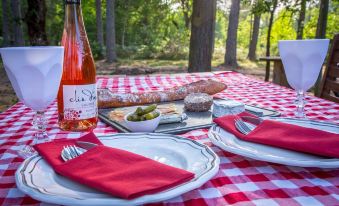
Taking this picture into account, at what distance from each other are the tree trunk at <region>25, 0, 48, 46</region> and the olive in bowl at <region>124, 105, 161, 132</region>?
3201 millimetres

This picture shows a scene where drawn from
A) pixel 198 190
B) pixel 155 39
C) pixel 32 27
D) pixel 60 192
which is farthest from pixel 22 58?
pixel 155 39

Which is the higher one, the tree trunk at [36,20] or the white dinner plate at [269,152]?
the tree trunk at [36,20]

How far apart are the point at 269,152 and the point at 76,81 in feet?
1.67

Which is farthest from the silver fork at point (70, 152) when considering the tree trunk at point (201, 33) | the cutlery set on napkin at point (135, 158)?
the tree trunk at point (201, 33)

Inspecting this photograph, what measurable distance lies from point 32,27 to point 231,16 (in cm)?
669

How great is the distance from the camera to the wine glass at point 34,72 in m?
0.57

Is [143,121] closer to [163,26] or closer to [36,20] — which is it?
[36,20]

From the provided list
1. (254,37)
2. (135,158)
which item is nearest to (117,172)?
(135,158)

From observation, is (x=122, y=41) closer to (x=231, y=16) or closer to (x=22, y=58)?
(x=231, y=16)

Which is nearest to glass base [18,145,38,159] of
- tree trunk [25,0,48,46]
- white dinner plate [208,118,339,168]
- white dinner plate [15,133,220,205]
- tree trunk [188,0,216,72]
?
white dinner plate [15,133,220,205]

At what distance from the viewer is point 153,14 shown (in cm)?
1897

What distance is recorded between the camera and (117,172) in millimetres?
438

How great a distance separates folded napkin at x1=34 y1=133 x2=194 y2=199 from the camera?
1.29ft

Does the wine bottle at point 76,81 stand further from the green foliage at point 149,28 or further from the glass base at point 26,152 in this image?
the green foliage at point 149,28
